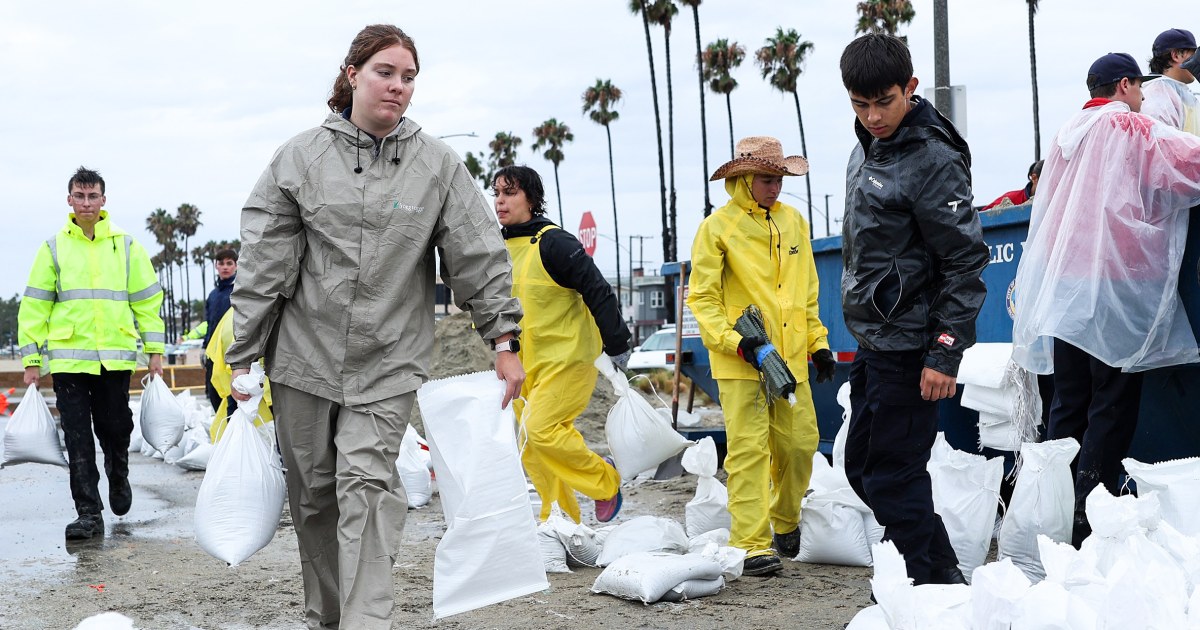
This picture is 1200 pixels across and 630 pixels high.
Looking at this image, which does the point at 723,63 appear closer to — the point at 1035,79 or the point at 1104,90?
the point at 1035,79

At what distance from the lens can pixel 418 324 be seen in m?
3.80

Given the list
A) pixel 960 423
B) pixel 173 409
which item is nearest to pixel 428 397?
pixel 960 423

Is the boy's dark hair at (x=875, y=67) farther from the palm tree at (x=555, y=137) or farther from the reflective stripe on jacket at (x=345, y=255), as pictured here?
the palm tree at (x=555, y=137)

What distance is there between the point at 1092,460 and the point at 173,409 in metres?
6.44

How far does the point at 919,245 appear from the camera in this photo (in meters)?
3.88

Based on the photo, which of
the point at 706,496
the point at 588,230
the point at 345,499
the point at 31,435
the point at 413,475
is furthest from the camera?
the point at 588,230

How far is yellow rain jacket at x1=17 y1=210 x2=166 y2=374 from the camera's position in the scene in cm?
673

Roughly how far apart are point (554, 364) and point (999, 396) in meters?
1.97

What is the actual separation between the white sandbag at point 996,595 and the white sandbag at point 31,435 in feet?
19.4

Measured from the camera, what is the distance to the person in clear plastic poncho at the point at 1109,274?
438 centimetres

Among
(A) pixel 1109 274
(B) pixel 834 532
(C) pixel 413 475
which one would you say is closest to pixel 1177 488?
(A) pixel 1109 274

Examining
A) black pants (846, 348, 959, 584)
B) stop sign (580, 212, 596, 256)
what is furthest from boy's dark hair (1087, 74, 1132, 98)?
stop sign (580, 212, 596, 256)

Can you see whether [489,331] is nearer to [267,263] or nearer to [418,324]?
[418,324]

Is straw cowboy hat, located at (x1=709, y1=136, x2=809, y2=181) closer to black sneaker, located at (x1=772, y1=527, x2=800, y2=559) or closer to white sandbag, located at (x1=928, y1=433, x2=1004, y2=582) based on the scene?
white sandbag, located at (x1=928, y1=433, x2=1004, y2=582)
